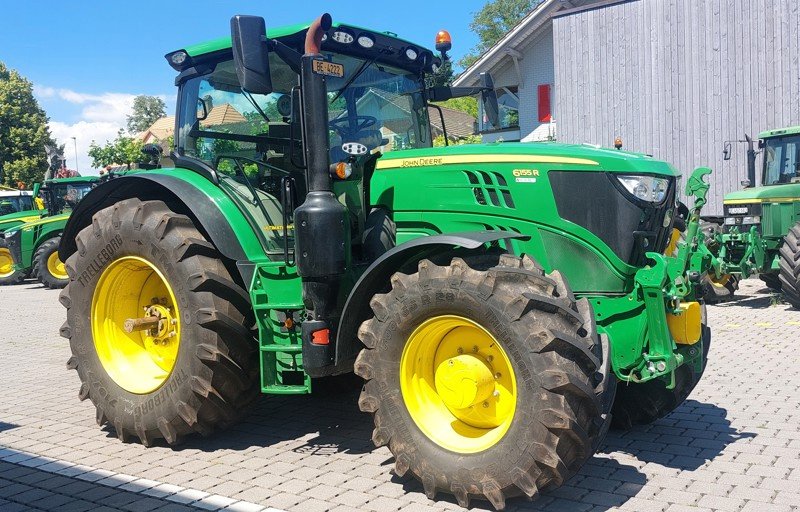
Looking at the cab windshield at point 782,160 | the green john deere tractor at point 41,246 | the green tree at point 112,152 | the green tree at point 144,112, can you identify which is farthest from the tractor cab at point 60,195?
the green tree at point 144,112

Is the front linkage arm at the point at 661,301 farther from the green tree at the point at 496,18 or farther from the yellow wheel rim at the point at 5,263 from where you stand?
the green tree at the point at 496,18

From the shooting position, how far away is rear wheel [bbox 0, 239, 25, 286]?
→ 18.7m

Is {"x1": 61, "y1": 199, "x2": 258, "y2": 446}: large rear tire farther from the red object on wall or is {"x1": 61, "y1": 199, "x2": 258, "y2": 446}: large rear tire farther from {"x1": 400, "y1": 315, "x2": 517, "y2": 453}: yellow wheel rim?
the red object on wall

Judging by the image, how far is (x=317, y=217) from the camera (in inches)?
178

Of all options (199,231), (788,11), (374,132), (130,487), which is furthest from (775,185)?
(130,487)

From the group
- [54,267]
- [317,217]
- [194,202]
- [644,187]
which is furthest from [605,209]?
[54,267]

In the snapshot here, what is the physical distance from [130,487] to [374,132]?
2679mm

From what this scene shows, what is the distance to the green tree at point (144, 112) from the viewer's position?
109 m

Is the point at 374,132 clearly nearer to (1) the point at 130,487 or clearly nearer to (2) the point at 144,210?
(2) the point at 144,210

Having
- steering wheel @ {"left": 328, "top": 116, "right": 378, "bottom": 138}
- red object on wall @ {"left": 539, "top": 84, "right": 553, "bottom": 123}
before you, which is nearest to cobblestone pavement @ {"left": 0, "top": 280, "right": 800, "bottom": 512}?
steering wheel @ {"left": 328, "top": 116, "right": 378, "bottom": 138}

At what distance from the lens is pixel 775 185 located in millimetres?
12328

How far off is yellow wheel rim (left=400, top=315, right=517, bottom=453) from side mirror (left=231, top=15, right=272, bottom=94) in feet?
5.21

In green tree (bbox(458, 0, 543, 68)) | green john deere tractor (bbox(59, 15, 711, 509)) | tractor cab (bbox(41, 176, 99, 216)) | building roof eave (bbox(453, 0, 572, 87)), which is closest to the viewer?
green john deere tractor (bbox(59, 15, 711, 509))

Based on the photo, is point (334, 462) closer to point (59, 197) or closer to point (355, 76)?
point (355, 76)
